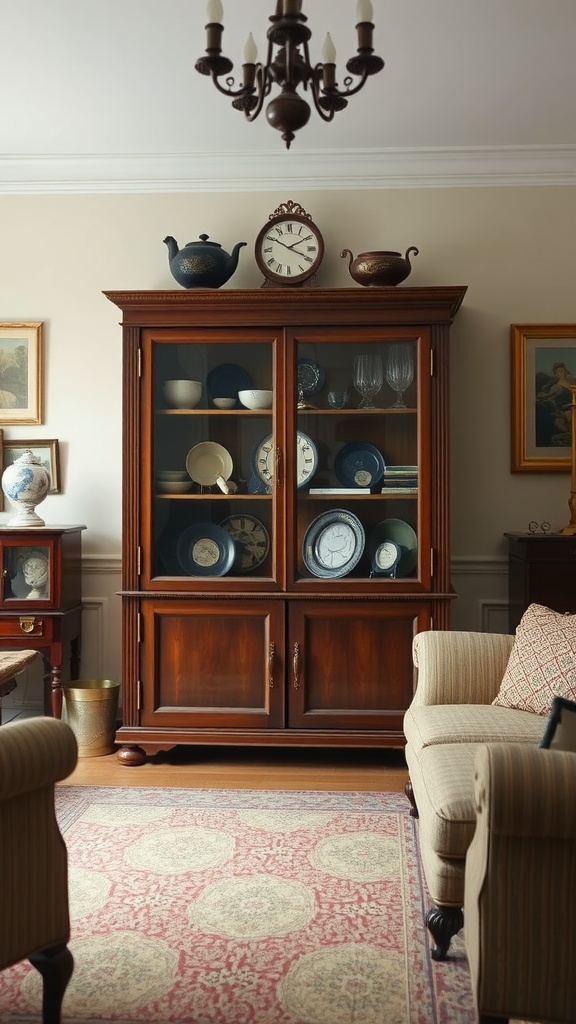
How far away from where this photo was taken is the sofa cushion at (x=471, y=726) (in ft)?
7.89

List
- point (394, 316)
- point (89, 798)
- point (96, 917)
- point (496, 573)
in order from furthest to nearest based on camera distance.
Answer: point (496, 573) → point (394, 316) → point (89, 798) → point (96, 917)

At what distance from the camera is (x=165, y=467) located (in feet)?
12.1

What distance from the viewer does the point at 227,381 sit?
3.67m

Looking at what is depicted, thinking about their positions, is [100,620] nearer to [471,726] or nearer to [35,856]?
[471,726]

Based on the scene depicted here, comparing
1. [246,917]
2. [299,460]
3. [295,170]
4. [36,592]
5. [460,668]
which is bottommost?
[246,917]

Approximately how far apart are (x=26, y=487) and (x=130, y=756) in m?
1.23

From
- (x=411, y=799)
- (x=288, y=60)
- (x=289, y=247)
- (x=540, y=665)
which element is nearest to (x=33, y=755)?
(x=288, y=60)

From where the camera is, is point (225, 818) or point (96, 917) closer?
point (96, 917)

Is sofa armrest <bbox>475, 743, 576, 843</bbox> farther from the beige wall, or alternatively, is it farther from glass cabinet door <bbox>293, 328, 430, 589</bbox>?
the beige wall

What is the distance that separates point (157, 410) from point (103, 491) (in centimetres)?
65

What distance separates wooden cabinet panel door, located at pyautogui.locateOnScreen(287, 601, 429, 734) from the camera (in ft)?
11.6

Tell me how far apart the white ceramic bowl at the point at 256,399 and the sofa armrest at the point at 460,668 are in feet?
4.15

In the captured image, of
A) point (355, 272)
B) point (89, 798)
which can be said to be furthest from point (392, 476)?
point (89, 798)

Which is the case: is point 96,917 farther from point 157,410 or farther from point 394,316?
point 394,316
